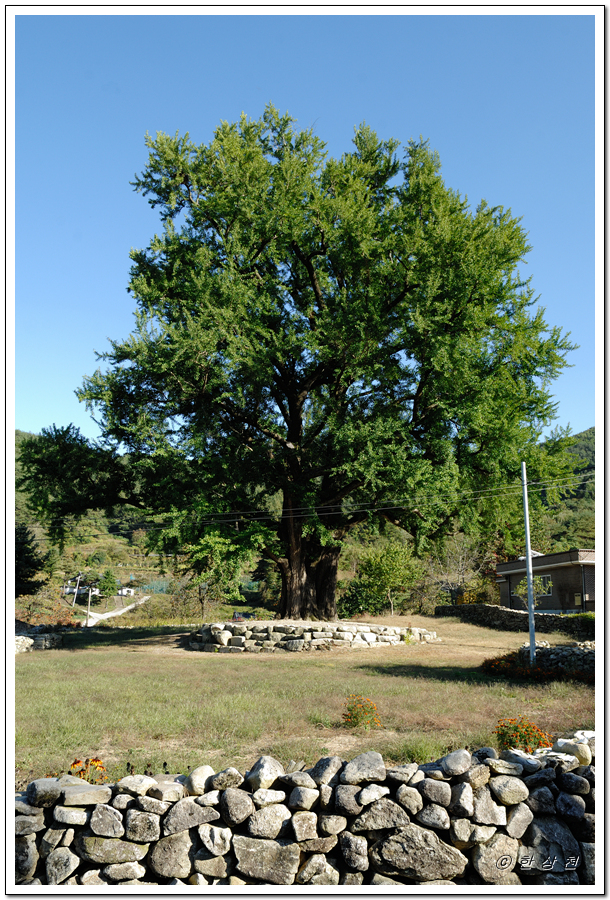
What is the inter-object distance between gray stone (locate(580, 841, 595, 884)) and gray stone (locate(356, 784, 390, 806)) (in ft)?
5.14

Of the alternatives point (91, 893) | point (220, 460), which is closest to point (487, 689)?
point (91, 893)

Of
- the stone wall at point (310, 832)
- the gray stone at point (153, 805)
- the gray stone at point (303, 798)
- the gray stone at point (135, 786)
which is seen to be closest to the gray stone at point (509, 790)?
the stone wall at point (310, 832)

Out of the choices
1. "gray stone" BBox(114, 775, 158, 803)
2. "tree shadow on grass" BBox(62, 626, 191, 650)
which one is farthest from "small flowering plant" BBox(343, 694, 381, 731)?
"tree shadow on grass" BBox(62, 626, 191, 650)

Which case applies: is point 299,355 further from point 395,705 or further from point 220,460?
point 395,705

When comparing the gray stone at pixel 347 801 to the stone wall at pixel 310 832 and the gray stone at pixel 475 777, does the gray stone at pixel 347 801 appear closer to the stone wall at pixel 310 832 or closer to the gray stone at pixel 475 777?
the stone wall at pixel 310 832

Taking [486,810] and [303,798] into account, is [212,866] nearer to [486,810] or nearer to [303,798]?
[303,798]

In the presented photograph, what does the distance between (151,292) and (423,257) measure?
10078 millimetres

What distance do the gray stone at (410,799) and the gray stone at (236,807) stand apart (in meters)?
1.11

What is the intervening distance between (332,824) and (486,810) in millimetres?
1157

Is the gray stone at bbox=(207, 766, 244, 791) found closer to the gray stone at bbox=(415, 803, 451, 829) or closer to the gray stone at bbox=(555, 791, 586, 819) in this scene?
the gray stone at bbox=(415, 803, 451, 829)

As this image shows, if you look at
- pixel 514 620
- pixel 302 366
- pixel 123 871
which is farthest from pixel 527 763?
pixel 514 620

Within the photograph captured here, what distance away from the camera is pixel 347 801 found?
424cm

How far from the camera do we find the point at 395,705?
927 cm

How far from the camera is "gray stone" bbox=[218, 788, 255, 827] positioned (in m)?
4.23
